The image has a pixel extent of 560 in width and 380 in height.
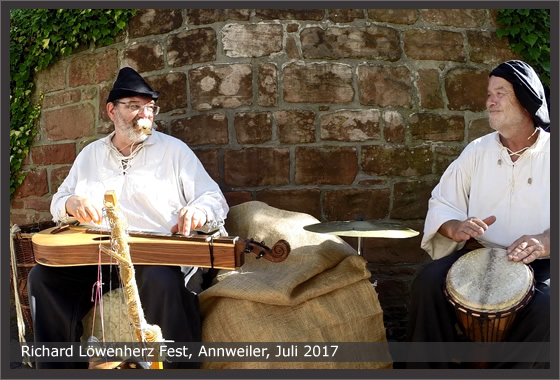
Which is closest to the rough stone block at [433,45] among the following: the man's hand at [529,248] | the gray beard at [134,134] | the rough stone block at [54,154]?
the man's hand at [529,248]

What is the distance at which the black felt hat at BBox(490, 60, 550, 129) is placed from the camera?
128 inches

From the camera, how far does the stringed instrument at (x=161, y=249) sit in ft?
9.76

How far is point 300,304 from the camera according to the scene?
3.28 m

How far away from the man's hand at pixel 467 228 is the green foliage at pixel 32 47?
272cm

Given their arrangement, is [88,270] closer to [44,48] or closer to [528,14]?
[44,48]

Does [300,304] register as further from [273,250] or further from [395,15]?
[395,15]

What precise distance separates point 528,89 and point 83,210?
2320 mm

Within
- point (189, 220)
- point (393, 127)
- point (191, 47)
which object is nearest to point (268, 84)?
point (191, 47)

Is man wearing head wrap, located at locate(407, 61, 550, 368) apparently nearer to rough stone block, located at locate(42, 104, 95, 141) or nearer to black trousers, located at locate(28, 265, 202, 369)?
black trousers, located at locate(28, 265, 202, 369)

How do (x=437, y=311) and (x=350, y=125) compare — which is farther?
(x=350, y=125)

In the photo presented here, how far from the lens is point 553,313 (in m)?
2.90

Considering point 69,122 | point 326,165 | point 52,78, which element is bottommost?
point 326,165

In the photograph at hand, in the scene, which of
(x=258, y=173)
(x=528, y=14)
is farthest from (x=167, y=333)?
(x=528, y=14)

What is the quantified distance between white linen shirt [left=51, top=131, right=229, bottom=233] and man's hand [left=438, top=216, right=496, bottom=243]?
3.93 feet
